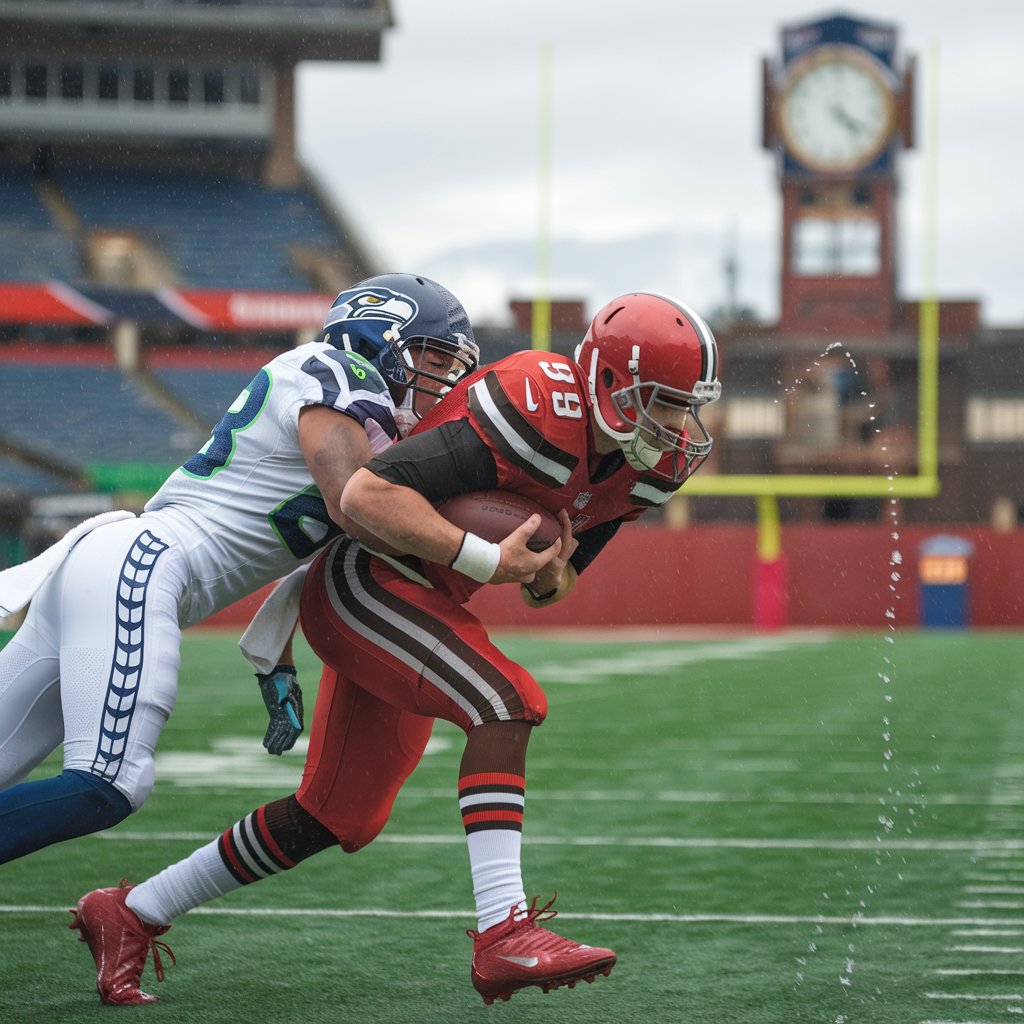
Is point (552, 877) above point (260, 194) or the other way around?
the other way around

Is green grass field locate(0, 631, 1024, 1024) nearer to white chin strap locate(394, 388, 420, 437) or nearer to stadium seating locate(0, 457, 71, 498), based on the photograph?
white chin strap locate(394, 388, 420, 437)

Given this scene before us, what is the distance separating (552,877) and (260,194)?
25.9 m

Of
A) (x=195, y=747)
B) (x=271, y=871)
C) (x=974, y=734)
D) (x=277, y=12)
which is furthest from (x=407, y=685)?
(x=277, y=12)

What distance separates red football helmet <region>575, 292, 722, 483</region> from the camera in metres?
2.94

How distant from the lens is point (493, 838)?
2.79 metres

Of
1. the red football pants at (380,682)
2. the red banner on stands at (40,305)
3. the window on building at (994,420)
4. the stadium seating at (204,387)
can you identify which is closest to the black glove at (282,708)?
the red football pants at (380,682)

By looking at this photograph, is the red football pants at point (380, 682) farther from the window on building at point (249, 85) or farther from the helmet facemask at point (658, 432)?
the window on building at point (249, 85)

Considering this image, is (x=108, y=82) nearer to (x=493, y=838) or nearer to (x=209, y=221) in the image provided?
(x=209, y=221)

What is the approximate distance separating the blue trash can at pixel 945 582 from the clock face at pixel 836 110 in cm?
663

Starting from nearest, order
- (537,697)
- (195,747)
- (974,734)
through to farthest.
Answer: (537,697)
(195,747)
(974,734)

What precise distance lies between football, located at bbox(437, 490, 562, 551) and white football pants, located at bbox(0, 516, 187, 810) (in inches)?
19.7

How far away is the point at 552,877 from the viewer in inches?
177

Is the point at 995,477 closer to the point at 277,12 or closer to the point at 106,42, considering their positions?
the point at 277,12

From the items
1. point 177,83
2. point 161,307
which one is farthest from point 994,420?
point 177,83
